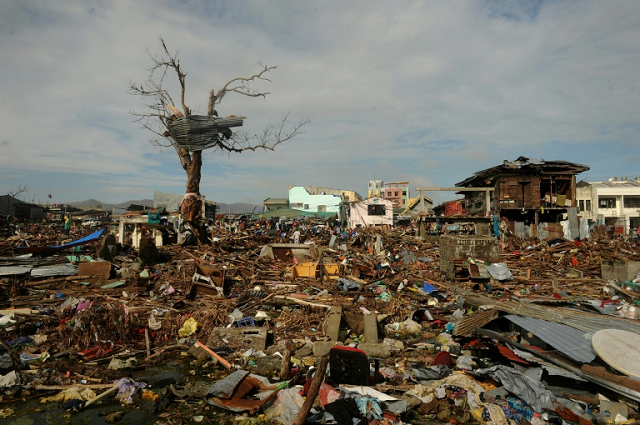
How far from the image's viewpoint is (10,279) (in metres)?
9.56

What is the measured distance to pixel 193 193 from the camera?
1412 cm

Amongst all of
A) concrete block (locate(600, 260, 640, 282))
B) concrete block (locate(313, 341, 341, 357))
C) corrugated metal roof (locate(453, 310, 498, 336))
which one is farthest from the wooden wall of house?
concrete block (locate(313, 341, 341, 357))

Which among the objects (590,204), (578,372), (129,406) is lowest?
(129,406)

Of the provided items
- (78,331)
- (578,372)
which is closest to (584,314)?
(578,372)

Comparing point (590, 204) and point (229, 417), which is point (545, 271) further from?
point (590, 204)

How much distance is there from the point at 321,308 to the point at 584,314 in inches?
203

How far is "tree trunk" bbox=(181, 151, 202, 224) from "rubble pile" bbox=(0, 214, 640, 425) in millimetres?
1451

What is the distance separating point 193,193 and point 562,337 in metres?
12.4

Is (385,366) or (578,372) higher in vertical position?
(578,372)

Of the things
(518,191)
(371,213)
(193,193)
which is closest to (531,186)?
(518,191)

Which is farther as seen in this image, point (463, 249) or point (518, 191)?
point (518, 191)

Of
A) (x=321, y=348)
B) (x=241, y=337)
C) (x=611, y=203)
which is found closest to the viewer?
(x=321, y=348)

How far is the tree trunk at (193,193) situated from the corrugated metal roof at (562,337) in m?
11.3

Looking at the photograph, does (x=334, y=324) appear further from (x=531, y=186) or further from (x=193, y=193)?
(x=531, y=186)
